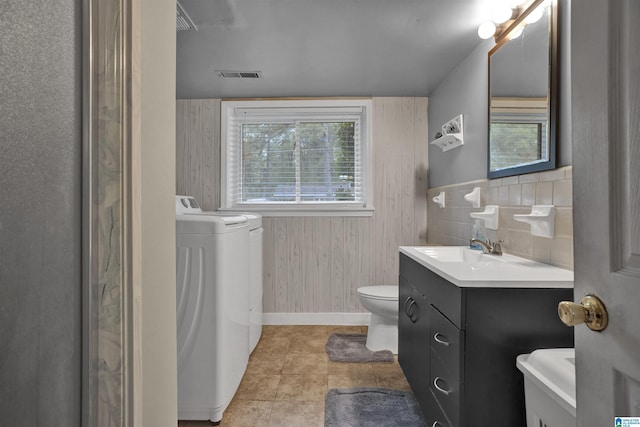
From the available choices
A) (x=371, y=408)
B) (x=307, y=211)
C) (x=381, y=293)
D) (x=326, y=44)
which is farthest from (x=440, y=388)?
(x=307, y=211)

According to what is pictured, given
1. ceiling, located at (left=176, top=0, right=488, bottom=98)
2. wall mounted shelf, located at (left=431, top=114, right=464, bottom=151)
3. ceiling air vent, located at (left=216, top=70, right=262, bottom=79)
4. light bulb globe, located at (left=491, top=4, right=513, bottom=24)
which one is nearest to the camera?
light bulb globe, located at (left=491, top=4, right=513, bottom=24)

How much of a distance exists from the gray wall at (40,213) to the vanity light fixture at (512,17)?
1829mm

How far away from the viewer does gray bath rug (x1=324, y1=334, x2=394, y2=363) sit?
2.59 metres

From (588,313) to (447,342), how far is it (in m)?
0.79

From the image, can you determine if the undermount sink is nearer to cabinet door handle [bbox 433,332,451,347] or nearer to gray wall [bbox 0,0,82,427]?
cabinet door handle [bbox 433,332,451,347]

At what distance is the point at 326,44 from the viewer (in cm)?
225

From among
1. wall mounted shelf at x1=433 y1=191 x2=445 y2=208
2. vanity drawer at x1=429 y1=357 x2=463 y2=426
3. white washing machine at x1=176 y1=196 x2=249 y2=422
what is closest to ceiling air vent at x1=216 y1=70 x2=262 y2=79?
white washing machine at x1=176 y1=196 x2=249 y2=422

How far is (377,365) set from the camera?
2482 millimetres

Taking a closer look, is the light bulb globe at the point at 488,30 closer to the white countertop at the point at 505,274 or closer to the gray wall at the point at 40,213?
the white countertop at the point at 505,274

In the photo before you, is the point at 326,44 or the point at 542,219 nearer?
the point at 542,219

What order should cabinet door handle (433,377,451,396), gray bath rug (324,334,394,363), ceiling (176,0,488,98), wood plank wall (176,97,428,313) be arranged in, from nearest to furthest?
cabinet door handle (433,377,451,396) < ceiling (176,0,488,98) < gray bath rug (324,334,394,363) < wood plank wall (176,97,428,313)

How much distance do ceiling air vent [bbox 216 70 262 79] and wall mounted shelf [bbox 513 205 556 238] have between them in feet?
6.85

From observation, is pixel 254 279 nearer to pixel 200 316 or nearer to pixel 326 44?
pixel 200 316

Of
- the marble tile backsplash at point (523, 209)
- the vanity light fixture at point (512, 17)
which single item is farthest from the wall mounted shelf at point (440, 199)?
the vanity light fixture at point (512, 17)
